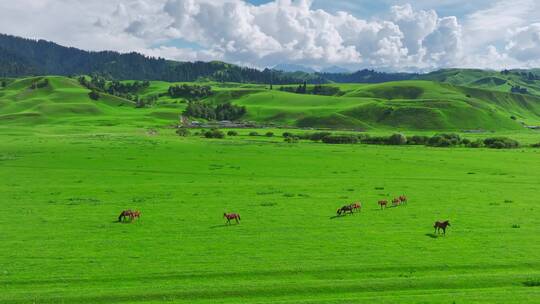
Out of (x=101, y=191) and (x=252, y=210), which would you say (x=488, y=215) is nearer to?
(x=252, y=210)

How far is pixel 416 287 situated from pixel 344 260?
487 cm

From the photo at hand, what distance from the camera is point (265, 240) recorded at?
29656mm

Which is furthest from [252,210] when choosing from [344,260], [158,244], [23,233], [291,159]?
[291,159]

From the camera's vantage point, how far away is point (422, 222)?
116 feet

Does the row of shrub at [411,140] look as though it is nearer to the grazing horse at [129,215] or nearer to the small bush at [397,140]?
the small bush at [397,140]

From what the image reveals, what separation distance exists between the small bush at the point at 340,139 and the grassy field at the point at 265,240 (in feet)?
228

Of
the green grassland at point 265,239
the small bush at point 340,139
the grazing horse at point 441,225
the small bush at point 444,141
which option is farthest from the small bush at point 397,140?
the grazing horse at point 441,225

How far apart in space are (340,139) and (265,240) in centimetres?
10925

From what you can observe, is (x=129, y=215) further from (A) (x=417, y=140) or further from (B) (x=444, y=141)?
(A) (x=417, y=140)

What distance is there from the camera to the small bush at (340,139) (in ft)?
442

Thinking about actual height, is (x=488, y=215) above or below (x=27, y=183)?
above

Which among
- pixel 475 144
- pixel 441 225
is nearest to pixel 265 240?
pixel 441 225

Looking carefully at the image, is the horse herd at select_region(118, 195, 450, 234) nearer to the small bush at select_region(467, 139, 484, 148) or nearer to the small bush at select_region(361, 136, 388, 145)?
the small bush at select_region(361, 136, 388, 145)

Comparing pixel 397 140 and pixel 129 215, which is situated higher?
pixel 397 140
